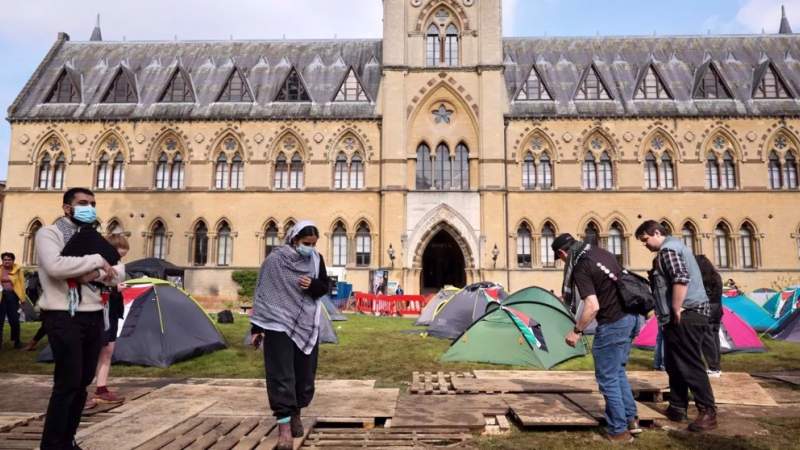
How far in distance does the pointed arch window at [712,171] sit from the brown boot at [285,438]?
30.7m

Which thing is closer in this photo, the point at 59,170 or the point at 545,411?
the point at 545,411

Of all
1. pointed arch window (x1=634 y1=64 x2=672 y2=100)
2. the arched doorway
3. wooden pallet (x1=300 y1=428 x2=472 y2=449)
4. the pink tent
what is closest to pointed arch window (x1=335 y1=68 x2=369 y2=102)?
the arched doorway

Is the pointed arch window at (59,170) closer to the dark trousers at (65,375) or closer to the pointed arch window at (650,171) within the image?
the dark trousers at (65,375)

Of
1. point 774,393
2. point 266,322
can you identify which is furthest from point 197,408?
point 774,393

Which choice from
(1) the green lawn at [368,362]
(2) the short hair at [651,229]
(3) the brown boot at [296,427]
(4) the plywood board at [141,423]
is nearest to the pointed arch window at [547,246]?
(1) the green lawn at [368,362]

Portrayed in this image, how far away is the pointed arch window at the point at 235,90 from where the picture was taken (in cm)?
3142

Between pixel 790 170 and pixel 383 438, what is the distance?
108 ft

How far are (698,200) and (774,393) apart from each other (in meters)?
24.1

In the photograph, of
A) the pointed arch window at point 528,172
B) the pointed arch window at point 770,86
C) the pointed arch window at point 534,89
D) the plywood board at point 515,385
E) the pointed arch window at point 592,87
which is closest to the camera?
the plywood board at point 515,385

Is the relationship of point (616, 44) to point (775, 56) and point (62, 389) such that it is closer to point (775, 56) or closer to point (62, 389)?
point (775, 56)

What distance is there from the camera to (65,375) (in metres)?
4.50

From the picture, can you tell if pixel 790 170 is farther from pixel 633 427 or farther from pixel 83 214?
pixel 83 214

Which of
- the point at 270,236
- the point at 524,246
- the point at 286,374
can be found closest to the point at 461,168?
the point at 524,246

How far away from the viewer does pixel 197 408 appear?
645 cm
